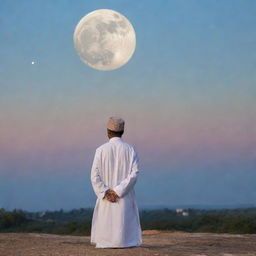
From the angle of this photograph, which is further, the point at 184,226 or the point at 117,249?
the point at 184,226

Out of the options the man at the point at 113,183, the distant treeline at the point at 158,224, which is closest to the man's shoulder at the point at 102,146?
the man at the point at 113,183

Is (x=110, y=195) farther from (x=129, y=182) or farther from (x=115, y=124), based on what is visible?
(x=115, y=124)

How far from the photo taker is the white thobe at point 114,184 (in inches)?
459

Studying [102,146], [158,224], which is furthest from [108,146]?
[158,224]

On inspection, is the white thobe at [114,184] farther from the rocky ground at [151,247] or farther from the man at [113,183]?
the rocky ground at [151,247]

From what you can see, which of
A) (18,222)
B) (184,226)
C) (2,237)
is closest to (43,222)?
(18,222)

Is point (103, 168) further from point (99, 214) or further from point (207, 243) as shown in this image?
point (207, 243)

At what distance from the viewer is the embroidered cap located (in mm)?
11594

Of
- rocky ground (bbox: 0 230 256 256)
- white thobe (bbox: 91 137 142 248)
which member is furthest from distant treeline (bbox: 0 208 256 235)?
white thobe (bbox: 91 137 142 248)

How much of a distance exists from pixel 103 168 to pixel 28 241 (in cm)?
341

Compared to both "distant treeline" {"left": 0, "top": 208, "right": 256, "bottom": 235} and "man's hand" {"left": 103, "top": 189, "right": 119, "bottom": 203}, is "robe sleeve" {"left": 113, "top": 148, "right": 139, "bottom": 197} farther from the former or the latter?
"distant treeline" {"left": 0, "top": 208, "right": 256, "bottom": 235}

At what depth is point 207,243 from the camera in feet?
46.0

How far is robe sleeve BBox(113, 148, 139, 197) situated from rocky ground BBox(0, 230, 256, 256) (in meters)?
1.10

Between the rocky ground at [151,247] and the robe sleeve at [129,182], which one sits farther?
the robe sleeve at [129,182]
